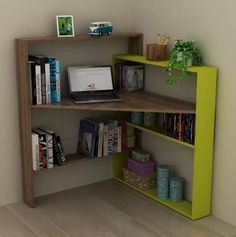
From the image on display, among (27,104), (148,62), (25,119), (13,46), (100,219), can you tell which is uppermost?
(13,46)

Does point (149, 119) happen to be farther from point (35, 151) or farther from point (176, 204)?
point (35, 151)

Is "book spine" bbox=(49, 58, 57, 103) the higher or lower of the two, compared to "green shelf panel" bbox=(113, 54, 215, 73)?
lower

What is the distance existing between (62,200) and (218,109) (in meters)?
1.29

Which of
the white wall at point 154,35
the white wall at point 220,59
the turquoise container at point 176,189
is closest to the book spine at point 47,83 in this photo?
the white wall at point 154,35

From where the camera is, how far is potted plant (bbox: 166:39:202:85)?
2998 millimetres

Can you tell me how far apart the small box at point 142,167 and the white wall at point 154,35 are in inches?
23.5

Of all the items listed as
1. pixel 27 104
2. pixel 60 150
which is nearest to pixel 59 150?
pixel 60 150

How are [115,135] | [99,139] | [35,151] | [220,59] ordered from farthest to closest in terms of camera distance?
[115,135], [99,139], [35,151], [220,59]

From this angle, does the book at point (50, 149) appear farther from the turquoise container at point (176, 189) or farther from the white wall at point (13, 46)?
the turquoise container at point (176, 189)

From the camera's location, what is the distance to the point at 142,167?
3.55 metres

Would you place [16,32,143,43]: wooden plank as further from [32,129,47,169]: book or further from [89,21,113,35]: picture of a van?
[32,129,47,169]: book

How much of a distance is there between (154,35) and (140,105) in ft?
2.01

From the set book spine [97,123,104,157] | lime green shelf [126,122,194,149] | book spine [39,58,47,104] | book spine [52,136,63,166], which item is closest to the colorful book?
book spine [52,136,63,166]

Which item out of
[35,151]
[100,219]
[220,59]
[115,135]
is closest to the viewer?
[220,59]
